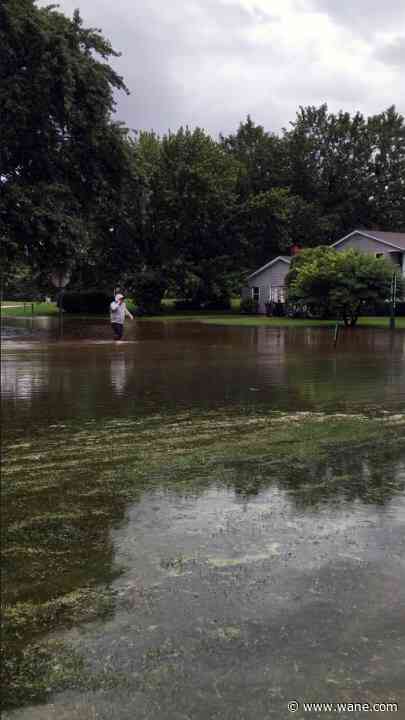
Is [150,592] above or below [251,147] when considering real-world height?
below

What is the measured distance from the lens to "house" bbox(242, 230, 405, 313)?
5406cm

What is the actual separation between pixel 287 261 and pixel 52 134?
1213 inches

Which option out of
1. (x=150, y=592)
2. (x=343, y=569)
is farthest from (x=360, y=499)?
(x=150, y=592)

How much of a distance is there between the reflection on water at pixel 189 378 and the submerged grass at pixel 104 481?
1234 mm

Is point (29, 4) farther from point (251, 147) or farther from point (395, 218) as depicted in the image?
point (395, 218)

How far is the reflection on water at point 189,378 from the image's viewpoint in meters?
10.6

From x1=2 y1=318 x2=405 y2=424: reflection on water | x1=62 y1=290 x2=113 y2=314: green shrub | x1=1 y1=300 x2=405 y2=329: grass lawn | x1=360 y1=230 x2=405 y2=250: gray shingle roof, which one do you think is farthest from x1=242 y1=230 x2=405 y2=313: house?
x1=2 y1=318 x2=405 y2=424: reflection on water

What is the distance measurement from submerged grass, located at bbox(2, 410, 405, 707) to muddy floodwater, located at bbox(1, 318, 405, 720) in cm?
2

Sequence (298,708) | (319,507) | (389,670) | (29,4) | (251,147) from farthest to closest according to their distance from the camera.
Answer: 1. (251,147)
2. (29,4)
3. (319,507)
4. (389,670)
5. (298,708)

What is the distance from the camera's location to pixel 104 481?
20.2 ft

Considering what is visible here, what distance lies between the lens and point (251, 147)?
78.4m

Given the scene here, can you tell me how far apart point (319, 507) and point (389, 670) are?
2415mm

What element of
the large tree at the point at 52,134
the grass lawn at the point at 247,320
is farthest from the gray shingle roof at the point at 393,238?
the large tree at the point at 52,134

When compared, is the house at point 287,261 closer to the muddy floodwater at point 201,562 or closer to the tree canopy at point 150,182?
the tree canopy at point 150,182
